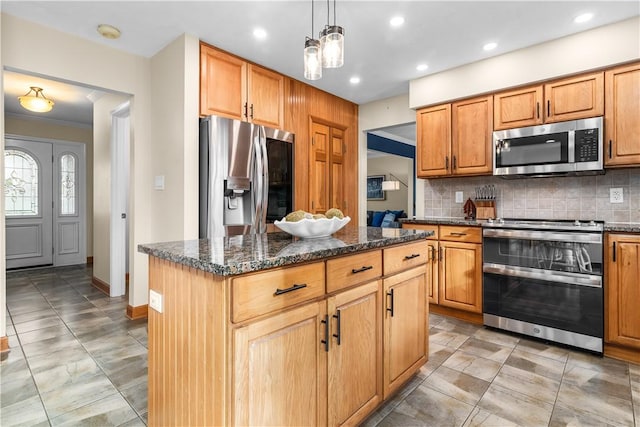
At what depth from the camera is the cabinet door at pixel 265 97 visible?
3.33 meters

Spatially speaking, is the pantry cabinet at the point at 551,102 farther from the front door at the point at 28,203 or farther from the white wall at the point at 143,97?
the front door at the point at 28,203

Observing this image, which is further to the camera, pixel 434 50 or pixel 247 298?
pixel 434 50

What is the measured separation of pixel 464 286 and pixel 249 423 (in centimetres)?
256

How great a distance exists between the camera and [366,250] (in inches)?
62.0

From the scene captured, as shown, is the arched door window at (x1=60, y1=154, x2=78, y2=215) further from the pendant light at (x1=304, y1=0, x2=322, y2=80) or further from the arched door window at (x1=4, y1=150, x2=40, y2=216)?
the pendant light at (x1=304, y1=0, x2=322, y2=80)

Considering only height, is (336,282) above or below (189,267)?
below

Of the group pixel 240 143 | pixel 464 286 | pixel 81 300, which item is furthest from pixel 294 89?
pixel 81 300

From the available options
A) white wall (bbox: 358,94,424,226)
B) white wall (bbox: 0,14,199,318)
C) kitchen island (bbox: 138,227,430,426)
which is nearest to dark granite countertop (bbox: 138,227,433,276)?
kitchen island (bbox: 138,227,430,426)

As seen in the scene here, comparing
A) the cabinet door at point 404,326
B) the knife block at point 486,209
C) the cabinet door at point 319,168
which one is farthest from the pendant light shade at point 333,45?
the knife block at point 486,209

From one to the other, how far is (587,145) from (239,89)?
10.1ft

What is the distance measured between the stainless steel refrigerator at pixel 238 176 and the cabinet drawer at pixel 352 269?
173 cm

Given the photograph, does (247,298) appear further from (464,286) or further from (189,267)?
(464,286)

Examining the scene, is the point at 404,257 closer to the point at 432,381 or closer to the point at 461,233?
the point at 432,381

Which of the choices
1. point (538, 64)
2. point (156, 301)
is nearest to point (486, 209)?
point (538, 64)
